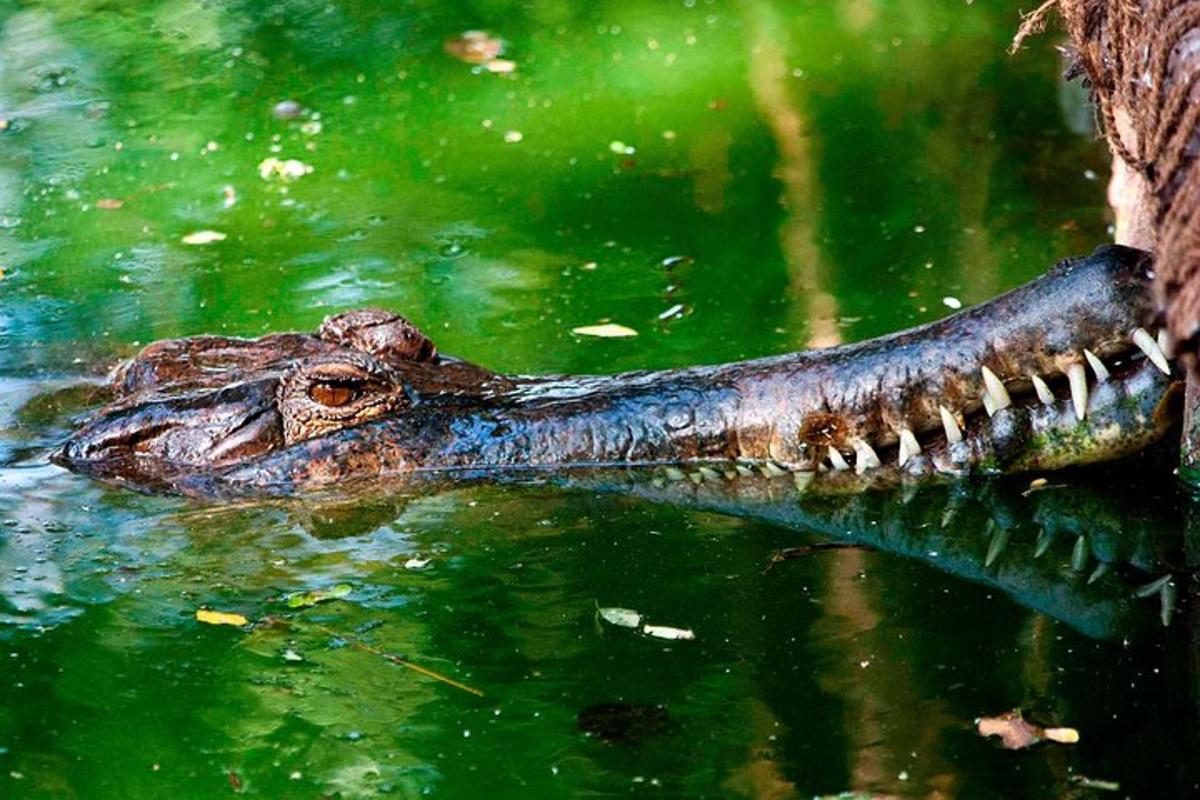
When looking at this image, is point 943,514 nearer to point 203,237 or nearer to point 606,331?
point 606,331

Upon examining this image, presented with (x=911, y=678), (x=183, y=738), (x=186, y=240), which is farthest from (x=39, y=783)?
(x=186, y=240)

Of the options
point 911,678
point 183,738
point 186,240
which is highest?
point 911,678

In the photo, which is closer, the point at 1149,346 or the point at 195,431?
the point at 1149,346

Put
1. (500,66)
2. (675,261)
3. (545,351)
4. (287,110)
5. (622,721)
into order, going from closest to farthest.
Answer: (622,721) < (545,351) < (675,261) < (287,110) < (500,66)

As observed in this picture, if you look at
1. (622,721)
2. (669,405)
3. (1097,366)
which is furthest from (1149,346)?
(622,721)

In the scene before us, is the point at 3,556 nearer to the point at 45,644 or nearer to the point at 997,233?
the point at 45,644

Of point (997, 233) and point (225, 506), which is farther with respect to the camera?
point (997, 233)

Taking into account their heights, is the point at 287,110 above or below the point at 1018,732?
below
